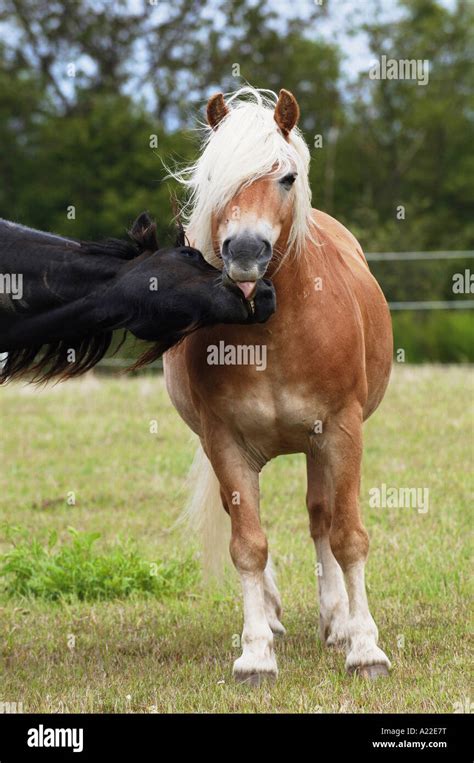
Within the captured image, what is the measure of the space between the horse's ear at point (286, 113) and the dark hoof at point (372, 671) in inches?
89.6

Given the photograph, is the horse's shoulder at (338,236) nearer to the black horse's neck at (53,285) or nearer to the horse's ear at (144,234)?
the horse's ear at (144,234)

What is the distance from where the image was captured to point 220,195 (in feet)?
14.4

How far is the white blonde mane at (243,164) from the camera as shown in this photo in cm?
437

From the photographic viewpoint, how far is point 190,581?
664 cm

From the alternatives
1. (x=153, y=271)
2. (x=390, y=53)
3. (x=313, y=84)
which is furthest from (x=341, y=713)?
(x=390, y=53)

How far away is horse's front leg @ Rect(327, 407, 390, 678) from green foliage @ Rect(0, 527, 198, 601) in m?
1.85

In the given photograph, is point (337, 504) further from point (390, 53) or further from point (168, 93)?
point (390, 53)

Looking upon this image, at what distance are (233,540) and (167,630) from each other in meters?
1.13

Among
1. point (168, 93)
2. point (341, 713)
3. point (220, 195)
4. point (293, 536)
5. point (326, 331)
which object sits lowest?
point (341, 713)

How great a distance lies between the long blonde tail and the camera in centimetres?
595

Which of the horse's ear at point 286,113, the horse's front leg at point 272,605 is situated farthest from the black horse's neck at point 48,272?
the horse's front leg at point 272,605
